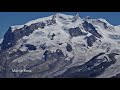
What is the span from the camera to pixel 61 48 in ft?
20.6

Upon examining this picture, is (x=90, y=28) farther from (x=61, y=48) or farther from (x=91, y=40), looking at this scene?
(x=61, y=48)

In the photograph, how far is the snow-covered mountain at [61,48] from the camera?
618 cm

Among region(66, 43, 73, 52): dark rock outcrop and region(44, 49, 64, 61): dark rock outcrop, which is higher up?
region(66, 43, 73, 52): dark rock outcrop

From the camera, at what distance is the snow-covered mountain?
6184mm

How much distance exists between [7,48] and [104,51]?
1672 mm

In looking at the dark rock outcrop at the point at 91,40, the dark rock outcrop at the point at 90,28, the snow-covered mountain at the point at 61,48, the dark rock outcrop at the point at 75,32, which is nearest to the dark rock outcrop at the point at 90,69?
the snow-covered mountain at the point at 61,48

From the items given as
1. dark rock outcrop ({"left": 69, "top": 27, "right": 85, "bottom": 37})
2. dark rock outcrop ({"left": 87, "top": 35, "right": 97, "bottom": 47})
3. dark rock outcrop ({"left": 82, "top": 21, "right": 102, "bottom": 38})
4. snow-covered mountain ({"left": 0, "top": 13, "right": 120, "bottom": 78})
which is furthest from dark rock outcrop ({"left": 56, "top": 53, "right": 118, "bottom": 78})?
dark rock outcrop ({"left": 69, "top": 27, "right": 85, "bottom": 37})

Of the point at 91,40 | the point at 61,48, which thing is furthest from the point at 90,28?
the point at 61,48

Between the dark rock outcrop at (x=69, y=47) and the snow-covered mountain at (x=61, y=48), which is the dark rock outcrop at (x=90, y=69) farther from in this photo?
the dark rock outcrop at (x=69, y=47)

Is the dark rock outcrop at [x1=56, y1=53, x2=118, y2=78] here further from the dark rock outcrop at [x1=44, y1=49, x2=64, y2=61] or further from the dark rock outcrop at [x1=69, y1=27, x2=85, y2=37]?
the dark rock outcrop at [x1=69, y1=27, x2=85, y2=37]

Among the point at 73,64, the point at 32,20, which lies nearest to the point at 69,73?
the point at 73,64
